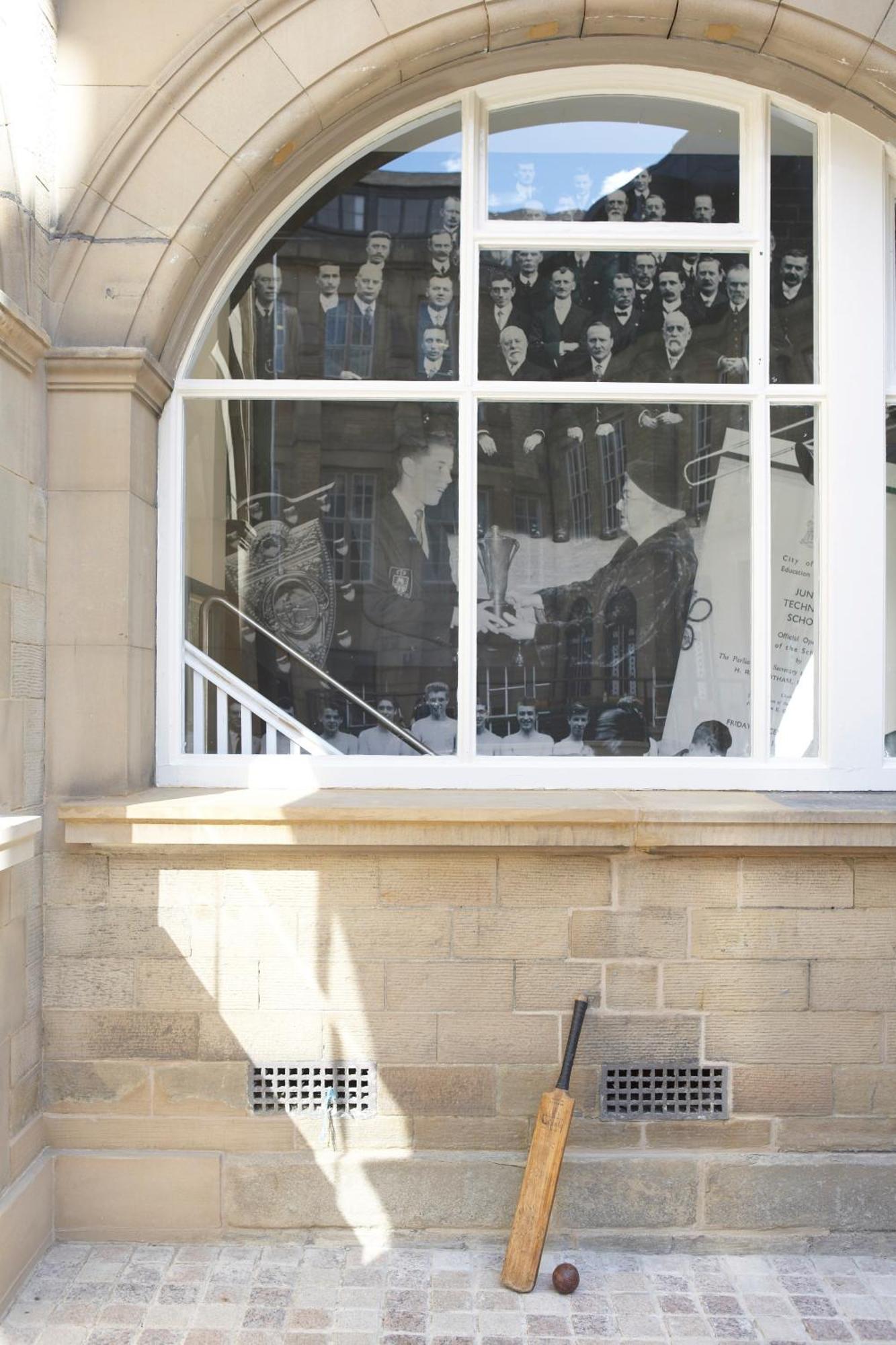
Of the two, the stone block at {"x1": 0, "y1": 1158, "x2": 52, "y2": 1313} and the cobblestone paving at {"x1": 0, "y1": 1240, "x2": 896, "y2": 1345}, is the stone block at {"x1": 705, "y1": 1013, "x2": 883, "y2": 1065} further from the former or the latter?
the stone block at {"x1": 0, "y1": 1158, "x2": 52, "y2": 1313}

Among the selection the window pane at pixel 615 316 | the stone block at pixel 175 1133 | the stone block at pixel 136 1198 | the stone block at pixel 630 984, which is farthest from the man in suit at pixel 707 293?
the stone block at pixel 136 1198

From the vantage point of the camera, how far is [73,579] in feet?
12.4

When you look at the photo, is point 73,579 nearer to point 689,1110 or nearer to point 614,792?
point 614,792

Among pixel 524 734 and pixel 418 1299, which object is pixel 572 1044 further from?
pixel 524 734

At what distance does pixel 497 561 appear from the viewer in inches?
165

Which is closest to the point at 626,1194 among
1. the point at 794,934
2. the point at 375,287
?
the point at 794,934

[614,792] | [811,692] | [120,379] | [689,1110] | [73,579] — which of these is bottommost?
[689,1110]

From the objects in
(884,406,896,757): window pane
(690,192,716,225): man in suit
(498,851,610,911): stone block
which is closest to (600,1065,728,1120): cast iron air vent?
(498,851,610,911): stone block

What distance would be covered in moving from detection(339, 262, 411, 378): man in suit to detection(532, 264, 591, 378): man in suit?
1.71ft

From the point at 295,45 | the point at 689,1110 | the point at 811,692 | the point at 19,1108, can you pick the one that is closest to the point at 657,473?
the point at 811,692

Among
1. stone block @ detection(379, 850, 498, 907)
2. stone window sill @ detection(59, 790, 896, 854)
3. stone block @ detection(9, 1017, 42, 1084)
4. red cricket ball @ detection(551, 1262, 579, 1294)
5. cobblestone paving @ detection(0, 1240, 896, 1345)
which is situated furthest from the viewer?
stone block @ detection(379, 850, 498, 907)

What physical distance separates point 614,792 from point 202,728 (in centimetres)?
159

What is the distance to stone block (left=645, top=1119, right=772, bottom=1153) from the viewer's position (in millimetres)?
3818

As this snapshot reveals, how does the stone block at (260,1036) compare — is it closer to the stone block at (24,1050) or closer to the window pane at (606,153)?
the stone block at (24,1050)
